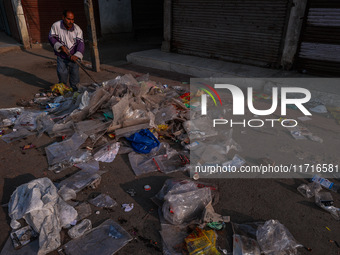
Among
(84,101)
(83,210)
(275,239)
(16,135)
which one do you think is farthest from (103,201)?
(16,135)

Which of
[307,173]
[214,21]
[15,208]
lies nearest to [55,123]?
[15,208]

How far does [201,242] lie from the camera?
241 cm

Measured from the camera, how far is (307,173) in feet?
11.5

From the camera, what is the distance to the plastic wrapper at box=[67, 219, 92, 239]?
2.52m

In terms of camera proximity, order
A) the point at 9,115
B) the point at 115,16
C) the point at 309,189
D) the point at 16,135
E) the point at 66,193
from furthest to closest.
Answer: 1. the point at 115,16
2. the point at 9,115
3. the point at 16,135
4. the point at 309,189
5. the point at 66,193

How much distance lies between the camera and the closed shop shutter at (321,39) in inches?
236

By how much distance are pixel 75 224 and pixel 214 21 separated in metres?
7.52

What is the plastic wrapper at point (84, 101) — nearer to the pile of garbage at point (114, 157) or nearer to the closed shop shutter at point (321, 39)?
the pile of garbage at point (114, 157)

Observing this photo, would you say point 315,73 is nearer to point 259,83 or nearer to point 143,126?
point 259,83

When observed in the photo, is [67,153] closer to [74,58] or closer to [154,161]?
[154,161]

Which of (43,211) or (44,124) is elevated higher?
(43,211)

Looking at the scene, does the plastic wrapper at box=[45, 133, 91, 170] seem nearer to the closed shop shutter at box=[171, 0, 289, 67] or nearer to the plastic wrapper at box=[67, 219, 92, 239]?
the plastic wrapper at box=[67, 219, 92, 239]

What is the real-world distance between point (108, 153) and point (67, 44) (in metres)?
3.56

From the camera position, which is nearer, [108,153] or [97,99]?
[108,153]
